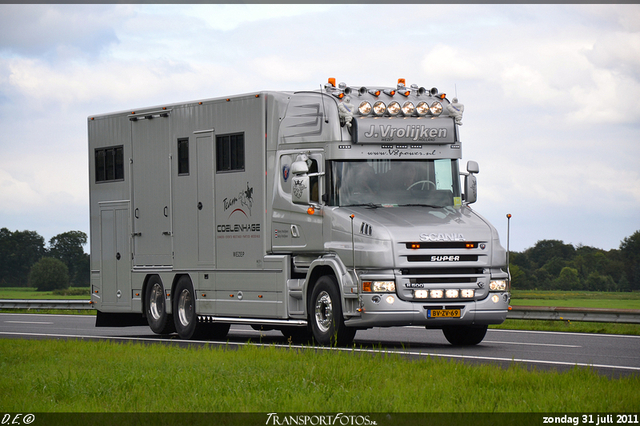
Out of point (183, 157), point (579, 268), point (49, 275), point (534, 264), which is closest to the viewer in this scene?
point (183, 157)

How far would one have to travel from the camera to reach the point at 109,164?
20.6 m

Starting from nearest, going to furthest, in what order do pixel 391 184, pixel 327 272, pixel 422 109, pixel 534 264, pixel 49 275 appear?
pixel 327 272 < pixel 391 184 < pixel 422 109 < pixel 534 264 < pixel 49 275

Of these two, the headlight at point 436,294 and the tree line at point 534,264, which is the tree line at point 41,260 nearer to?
the tree line at point 534,264

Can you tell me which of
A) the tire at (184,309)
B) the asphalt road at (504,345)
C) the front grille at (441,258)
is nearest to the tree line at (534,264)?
the asphalt road at (504,345)

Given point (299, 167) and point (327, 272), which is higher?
point (299, 167)

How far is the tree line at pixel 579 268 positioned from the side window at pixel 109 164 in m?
58.6

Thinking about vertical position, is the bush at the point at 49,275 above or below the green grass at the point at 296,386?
above

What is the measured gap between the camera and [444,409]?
854 centimetres

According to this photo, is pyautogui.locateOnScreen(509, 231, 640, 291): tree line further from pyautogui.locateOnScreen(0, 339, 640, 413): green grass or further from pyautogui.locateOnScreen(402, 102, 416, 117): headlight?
pyautogui.locateOnScreen(0, 339, 640, 413): green grass

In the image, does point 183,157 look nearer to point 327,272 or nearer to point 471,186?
point 327,272

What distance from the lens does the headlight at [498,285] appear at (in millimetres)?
15300

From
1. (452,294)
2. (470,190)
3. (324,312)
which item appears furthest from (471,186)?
(324,312)

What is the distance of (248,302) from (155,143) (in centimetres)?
406

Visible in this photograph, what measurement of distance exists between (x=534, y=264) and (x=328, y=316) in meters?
71.8
